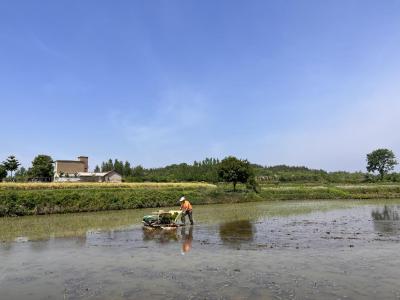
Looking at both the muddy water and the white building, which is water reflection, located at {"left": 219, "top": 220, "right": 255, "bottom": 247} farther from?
the white building

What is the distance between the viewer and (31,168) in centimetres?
9188

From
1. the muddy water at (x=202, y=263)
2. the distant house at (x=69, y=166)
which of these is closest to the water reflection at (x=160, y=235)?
the muddy water at (x=202, y=263)

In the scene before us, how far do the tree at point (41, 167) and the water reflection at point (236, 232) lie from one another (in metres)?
71.8

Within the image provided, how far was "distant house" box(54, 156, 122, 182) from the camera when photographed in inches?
3789

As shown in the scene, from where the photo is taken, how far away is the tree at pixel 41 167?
90.1 meters

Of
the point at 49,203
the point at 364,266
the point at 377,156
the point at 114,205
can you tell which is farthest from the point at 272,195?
the point at 377,156

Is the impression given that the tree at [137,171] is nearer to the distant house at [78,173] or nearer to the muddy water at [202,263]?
the distant house at [78,173]

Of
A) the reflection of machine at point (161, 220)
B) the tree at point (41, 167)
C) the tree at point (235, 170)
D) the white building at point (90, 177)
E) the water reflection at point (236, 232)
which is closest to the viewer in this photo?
the water reflection at point (236, 232)

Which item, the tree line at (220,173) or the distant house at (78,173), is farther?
the distant house at (78,173)

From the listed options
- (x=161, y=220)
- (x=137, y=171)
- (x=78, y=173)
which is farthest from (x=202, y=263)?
(x=137, y=171)

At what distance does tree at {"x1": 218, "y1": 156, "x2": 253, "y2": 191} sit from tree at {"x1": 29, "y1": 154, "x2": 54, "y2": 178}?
154 feet

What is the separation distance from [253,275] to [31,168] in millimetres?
88812

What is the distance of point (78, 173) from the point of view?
101m

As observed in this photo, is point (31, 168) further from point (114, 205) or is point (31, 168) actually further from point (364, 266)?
point (364, 266)
